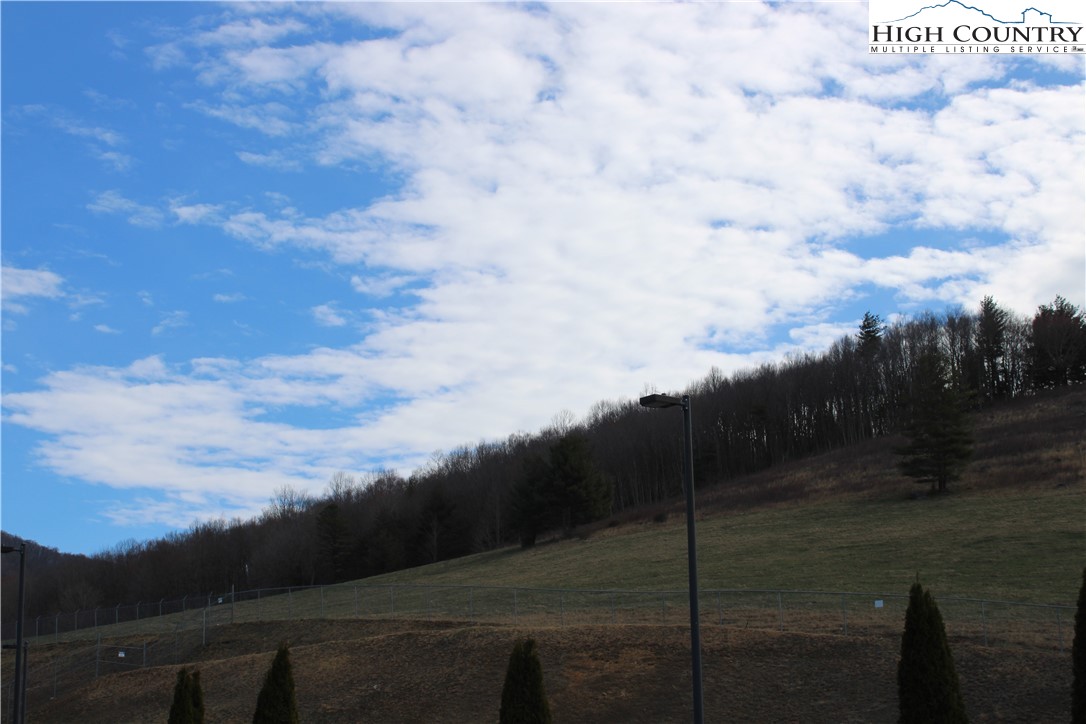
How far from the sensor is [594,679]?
32406mm

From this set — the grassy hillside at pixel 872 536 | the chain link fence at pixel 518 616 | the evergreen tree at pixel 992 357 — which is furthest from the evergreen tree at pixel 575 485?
the evergreen tree at pixel 992 357

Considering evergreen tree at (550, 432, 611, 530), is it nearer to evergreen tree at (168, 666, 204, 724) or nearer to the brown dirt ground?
the brown dirt ground

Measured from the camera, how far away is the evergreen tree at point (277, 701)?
1102 inches

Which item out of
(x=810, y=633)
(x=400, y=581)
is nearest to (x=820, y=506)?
(x=400, y=581)

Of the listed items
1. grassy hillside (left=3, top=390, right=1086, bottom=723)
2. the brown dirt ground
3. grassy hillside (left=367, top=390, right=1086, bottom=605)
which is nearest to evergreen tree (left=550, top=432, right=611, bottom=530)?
grassy hillside (left=367, top=390, right=1086, bottom=605)

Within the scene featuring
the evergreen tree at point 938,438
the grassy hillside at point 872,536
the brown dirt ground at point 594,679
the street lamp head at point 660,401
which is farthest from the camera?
the evergreen tree at point 938,438

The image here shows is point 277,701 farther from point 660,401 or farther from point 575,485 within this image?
point 575,485

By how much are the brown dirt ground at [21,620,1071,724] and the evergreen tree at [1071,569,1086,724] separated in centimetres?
304

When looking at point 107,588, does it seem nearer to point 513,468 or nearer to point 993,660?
point 513,468

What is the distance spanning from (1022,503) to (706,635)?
33.0 meters

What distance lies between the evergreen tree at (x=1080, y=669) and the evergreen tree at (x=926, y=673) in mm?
2328

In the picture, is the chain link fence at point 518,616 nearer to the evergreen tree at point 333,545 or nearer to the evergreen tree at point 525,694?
the evergreen tree at point 525,694

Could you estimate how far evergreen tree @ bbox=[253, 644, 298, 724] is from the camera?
2798 centimetres

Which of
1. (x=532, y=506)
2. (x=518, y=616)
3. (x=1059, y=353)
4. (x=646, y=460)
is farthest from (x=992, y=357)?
(x=518, y=616)
